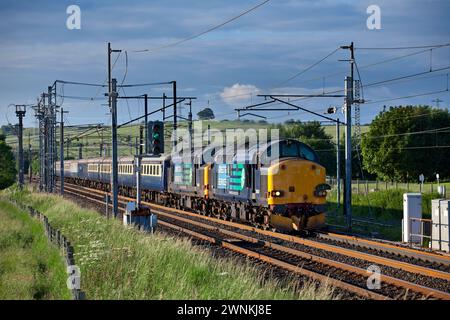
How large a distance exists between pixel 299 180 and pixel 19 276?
11.5 metres

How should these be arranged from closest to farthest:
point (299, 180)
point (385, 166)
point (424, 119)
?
point (299, 180), point (385, 166), point (424, 119)

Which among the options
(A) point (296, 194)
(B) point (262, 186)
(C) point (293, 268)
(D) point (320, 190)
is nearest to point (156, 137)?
(B) point (262, 186)

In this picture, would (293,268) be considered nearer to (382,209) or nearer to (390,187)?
(382,209)

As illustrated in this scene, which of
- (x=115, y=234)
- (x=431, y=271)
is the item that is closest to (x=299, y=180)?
(x=115, y=234)

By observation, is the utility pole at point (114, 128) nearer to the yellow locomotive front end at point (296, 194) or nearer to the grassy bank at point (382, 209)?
the yellow locomotive front end at point (296, 194)

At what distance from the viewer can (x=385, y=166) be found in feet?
235

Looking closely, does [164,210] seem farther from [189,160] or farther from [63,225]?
[63,225]

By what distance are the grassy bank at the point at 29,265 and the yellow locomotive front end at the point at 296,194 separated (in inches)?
322

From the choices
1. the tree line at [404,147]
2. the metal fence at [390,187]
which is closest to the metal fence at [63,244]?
the metal fence at [390,187]

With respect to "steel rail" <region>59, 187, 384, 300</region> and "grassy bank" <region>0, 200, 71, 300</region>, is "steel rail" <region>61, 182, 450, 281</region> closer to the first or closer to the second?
"steel rail" <region>59, 187, 384, 300</region>

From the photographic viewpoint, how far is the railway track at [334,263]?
14.1 meters

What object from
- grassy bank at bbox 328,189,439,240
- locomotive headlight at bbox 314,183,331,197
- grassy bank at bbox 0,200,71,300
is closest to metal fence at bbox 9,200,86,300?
grassy bank at bbox 0,200,71,300

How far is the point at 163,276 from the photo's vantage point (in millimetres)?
13305

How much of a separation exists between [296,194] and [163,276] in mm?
11902
